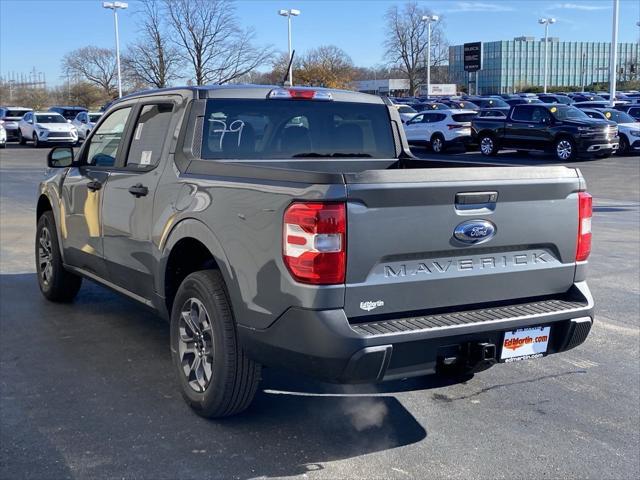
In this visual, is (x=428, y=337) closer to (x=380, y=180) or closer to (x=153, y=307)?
(x=380, y=180)

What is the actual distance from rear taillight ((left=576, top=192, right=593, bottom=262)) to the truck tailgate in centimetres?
4

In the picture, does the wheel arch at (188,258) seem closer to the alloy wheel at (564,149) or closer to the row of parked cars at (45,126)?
the alloy wheel at (564,149)

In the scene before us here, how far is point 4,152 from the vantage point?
3231 centimetres

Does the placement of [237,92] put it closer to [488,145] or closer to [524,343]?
[524,343]

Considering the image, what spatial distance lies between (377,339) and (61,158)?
390cm

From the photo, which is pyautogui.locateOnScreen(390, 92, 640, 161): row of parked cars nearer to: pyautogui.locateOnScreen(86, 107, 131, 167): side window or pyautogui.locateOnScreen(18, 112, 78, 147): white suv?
pyautogui.locateOnScreen(18, 112, 78, 147): white suv

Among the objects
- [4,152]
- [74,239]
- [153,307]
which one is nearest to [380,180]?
[153,307]

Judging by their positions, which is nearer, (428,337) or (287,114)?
(428,337)

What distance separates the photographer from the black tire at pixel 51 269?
265 inches

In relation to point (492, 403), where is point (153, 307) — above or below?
above

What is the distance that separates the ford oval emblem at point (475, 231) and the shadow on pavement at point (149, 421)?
3.90 feet

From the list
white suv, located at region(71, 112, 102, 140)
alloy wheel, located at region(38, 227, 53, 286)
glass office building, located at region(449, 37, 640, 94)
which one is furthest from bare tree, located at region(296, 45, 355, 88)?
glass office building, located at region(449, 37, 640, 94)

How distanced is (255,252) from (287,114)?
1723 millimetres

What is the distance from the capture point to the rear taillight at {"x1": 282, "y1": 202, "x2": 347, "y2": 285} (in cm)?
352
